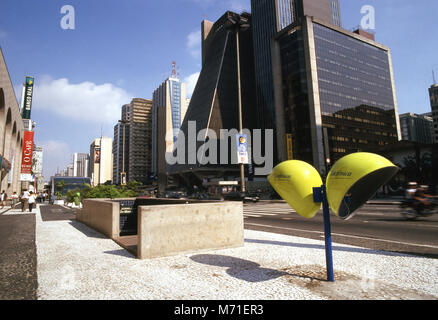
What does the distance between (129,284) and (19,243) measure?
18.3 ft

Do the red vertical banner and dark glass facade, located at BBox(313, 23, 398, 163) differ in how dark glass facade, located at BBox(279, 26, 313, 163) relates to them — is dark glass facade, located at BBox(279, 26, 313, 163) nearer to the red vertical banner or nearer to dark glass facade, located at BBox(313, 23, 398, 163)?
dark glass facade, located at BBox(313, 23, 398, 163)

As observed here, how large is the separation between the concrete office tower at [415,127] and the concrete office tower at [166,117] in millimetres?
140094

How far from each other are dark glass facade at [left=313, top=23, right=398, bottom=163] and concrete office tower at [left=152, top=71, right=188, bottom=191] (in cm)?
8639

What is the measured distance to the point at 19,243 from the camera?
710 cm

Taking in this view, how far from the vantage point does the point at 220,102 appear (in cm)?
8194

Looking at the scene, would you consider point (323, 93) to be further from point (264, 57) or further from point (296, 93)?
point (264, 57)

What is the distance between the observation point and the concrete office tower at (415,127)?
159250 mm

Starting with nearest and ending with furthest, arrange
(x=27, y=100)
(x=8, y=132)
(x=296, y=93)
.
Result: (x=8, y=132) → (x=27, y=100) → (x=296, y=93)

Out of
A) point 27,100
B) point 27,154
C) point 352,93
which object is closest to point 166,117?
point 27,100

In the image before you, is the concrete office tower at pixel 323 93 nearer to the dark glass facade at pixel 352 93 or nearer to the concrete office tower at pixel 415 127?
the dark glass facade at pixel 352 93

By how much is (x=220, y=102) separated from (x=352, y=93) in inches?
1584

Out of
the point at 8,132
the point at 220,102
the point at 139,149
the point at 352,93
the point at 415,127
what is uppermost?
the point at 415,127

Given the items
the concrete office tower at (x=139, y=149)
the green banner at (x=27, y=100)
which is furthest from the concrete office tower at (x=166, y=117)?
the green banner at (x=27, y=100)
